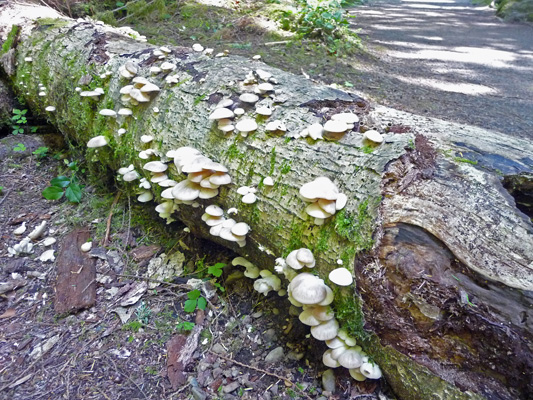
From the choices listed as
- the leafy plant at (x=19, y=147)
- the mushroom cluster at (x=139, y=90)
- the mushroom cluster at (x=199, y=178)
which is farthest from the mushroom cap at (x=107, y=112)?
the leafy plant at (x=19, y=147)

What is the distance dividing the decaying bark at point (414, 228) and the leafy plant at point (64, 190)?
67.1 inches

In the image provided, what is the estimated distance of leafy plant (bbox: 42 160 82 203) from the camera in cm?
399

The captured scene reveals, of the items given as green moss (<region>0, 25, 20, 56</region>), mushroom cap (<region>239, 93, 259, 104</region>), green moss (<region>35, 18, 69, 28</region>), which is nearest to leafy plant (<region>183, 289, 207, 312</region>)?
mushroom cap (<region>239, 93, 259, 104</region>)

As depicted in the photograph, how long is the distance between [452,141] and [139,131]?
299 centimetres

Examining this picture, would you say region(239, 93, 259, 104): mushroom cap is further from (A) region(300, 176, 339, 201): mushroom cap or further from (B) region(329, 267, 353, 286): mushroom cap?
(B) region(329, 267, 353, 286): mushroom cap

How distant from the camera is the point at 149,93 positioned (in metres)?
3.58

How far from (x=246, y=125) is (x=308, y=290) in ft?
4.81

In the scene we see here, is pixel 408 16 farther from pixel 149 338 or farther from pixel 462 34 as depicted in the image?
pixel 149 338

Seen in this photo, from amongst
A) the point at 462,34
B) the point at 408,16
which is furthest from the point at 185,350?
the point at 408,16

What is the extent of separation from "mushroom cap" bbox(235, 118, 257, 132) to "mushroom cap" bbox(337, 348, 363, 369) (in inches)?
72.1

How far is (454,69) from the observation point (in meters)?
9.52

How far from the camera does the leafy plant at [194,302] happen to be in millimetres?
2814

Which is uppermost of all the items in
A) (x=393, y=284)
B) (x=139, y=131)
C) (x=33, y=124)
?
(x=139, y=131)

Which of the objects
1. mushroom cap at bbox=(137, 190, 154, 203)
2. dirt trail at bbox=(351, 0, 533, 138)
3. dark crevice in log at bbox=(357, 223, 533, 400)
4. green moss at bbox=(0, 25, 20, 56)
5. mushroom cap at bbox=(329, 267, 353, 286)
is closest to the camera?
dark crevice in log at bbox=(357, 223, 533, 400)
